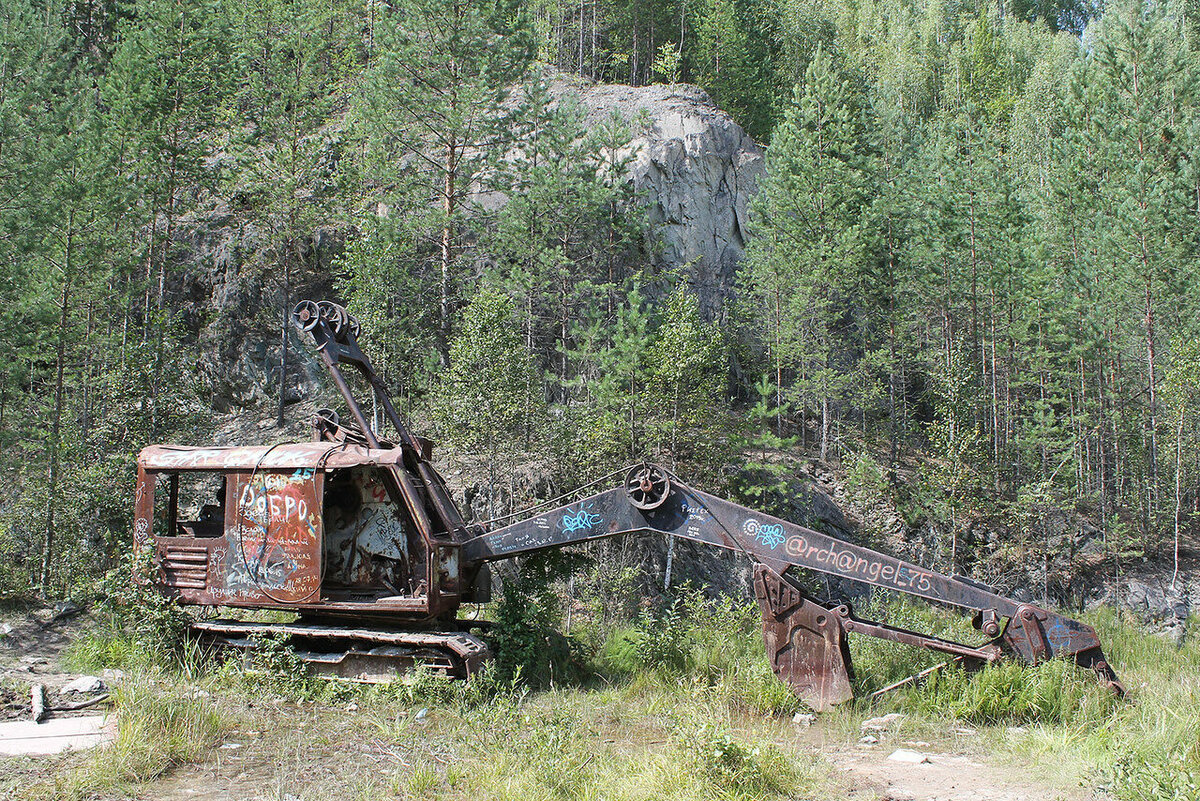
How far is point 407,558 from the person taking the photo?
890cm

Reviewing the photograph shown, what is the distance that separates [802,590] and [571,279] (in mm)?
15611

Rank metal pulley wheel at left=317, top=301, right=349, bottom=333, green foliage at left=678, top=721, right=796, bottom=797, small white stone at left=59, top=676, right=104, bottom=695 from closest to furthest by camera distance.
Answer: green foliage at left=678, top=721, right=796, bottom=797, small white stone at left=59, top=676, right=104, bottom=695, metal pulley wheel at left=317, top=301, right=349, bottom=333

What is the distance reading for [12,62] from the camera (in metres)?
18.8

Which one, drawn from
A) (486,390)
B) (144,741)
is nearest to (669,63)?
(486,390)

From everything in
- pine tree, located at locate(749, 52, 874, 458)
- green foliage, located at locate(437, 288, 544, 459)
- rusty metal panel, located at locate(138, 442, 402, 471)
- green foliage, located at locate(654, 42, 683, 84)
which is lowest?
rusty metal panel, located at locate(138, 442, 402, 471)

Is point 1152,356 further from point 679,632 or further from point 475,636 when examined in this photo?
point 475,636

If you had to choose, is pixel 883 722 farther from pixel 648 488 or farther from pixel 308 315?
pixel 308 315

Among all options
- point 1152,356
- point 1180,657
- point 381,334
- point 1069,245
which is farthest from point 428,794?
point 1069,245

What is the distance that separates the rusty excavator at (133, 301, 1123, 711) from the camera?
747 centimetres

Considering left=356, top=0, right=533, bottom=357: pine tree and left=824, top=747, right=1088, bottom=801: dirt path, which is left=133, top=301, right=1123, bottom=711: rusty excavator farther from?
left=356, top=0, right=533, bottom=357: pine tree

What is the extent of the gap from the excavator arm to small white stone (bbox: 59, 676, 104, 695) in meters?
4.34

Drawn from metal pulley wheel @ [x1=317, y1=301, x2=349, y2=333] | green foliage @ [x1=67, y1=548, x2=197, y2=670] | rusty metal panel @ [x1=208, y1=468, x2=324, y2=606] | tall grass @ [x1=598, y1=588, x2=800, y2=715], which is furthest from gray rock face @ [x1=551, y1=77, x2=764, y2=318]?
green foliage @ [x1=67, y1=548, x2=197, y2=670]

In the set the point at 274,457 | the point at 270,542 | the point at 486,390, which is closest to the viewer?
the point at 270,542

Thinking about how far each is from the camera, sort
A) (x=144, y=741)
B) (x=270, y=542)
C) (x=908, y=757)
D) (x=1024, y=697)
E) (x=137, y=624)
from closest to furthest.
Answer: (x=144, y=741) → (x=908, y=757) → (x=1024, y=697) → (x=270, y=542) → (x=137, y=624)
